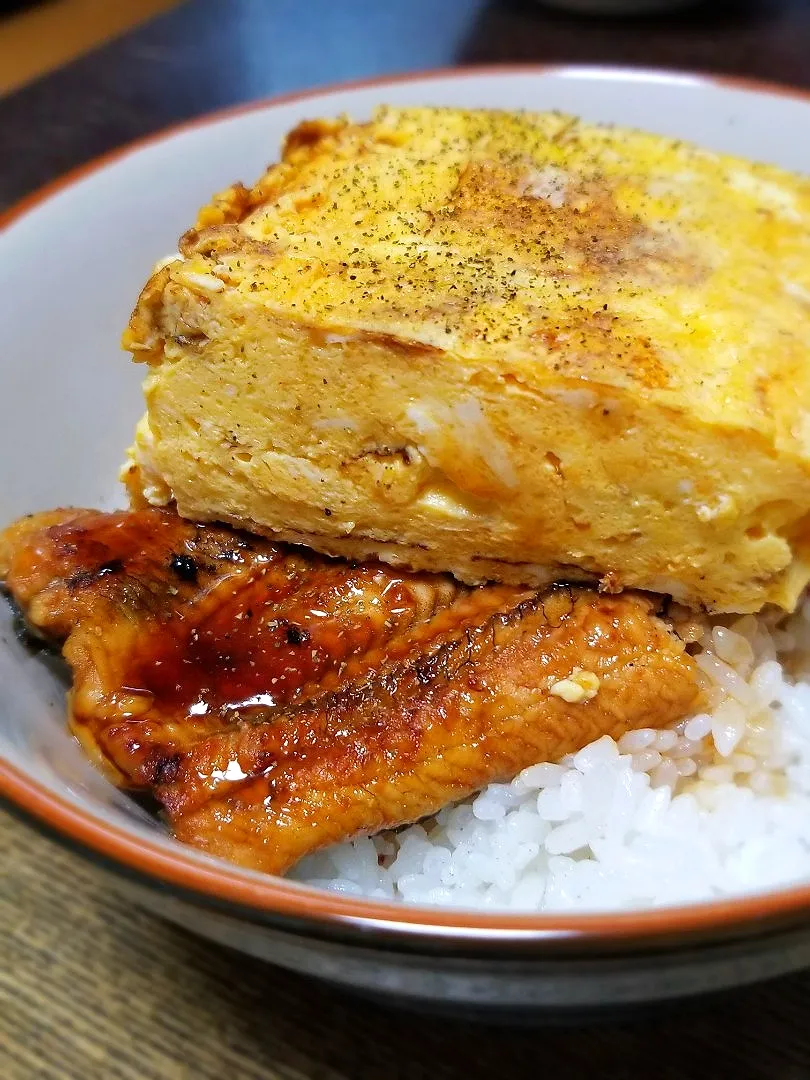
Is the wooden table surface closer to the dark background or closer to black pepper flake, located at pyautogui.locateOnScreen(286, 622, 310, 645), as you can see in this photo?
black pepper flake, located at pyautogui.locateOnScreen(286, 622, 310, 645)

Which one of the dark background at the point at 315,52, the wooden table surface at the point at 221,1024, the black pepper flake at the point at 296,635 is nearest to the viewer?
the wooden table surface at the point at 221,1024

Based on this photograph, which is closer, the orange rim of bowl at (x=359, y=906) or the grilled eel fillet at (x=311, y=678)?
the orange rim of bowl at (x=359, y=906)

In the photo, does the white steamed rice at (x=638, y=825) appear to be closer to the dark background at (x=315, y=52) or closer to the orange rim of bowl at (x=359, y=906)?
the orange rim of bowl at (x=359, y=906)

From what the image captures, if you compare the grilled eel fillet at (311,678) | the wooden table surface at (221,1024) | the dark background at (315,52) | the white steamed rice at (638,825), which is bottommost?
the wooden table surface at (221,1024)

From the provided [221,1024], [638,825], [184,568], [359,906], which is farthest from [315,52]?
[359,906]

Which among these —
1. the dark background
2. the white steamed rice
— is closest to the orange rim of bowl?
the white steamed rice

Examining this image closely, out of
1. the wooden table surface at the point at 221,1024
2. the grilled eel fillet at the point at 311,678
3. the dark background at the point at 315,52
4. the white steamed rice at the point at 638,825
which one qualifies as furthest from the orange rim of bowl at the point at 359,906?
the dark background at the point at 315,52
